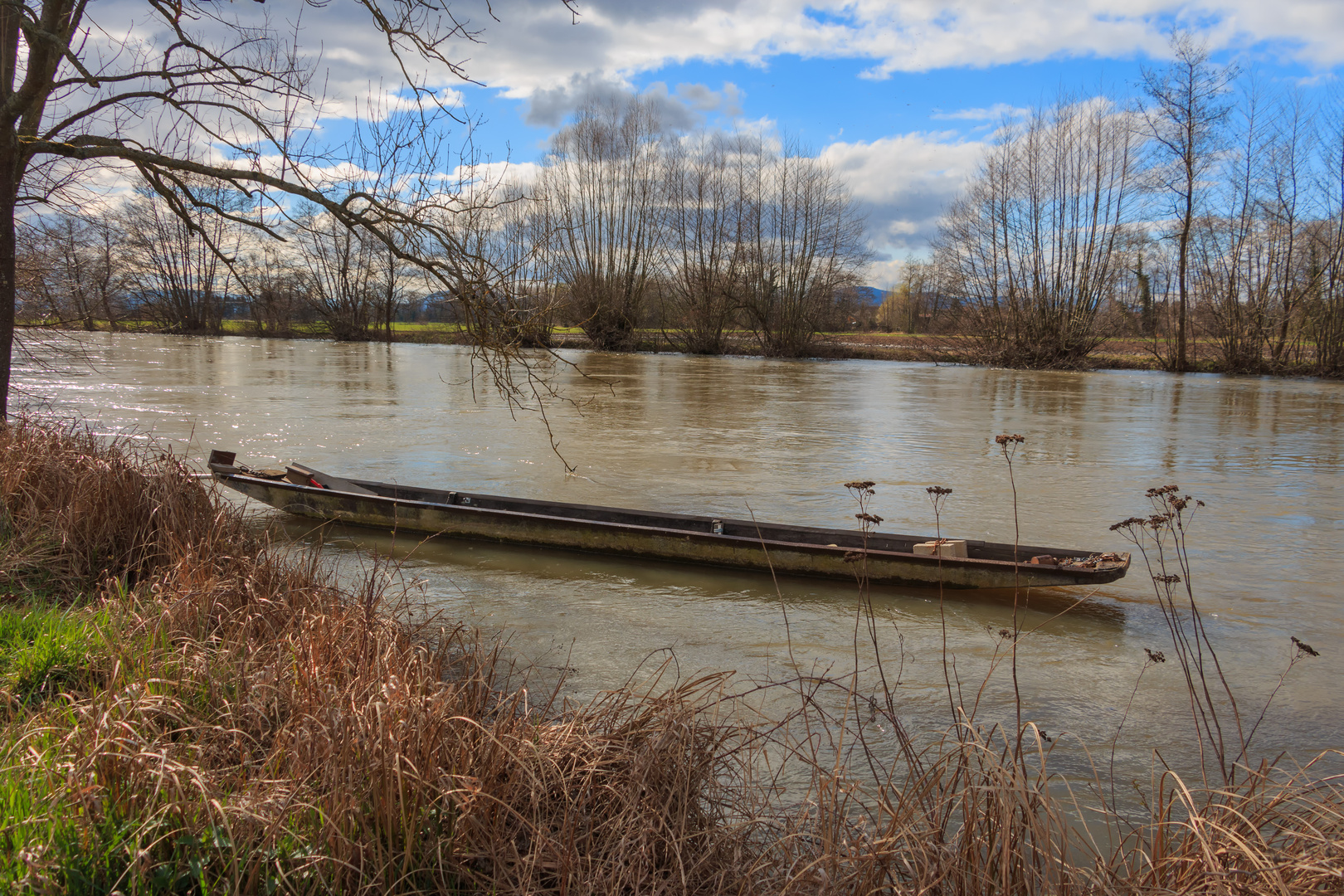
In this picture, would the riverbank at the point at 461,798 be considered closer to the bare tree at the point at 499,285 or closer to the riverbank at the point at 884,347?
the bare tree at the point at 499,285

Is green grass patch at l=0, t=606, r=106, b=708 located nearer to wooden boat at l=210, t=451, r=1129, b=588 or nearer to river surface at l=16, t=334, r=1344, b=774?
wooden boat at l=210, t=451, r=1129, b=588

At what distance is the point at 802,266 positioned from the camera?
41188mm

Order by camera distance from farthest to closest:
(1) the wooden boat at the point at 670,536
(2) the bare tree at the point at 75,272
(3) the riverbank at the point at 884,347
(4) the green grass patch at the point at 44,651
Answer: (3) the riverbank at the point at 884,347, (2) the bare tree at the point at 75,272, (1) the wooden boat at the point at 670,536, (4) the green grass patch at the point at 44,651

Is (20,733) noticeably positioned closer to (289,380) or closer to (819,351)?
(289,380)

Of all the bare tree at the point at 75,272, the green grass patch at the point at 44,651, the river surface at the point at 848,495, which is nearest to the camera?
the green grass patch at the point at 44,651

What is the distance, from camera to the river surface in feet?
15.9

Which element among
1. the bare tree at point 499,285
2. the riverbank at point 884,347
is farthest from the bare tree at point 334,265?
the riverbank at point 884,347

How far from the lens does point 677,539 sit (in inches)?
257

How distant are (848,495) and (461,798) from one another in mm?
7603

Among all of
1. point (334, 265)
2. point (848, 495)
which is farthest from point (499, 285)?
point (848, 495)

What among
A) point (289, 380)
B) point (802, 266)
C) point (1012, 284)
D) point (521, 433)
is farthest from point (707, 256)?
point (521, 433)

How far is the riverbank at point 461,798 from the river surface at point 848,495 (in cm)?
124

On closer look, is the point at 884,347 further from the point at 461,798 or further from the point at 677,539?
the point at 461,798

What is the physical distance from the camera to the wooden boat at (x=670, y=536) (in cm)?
574
